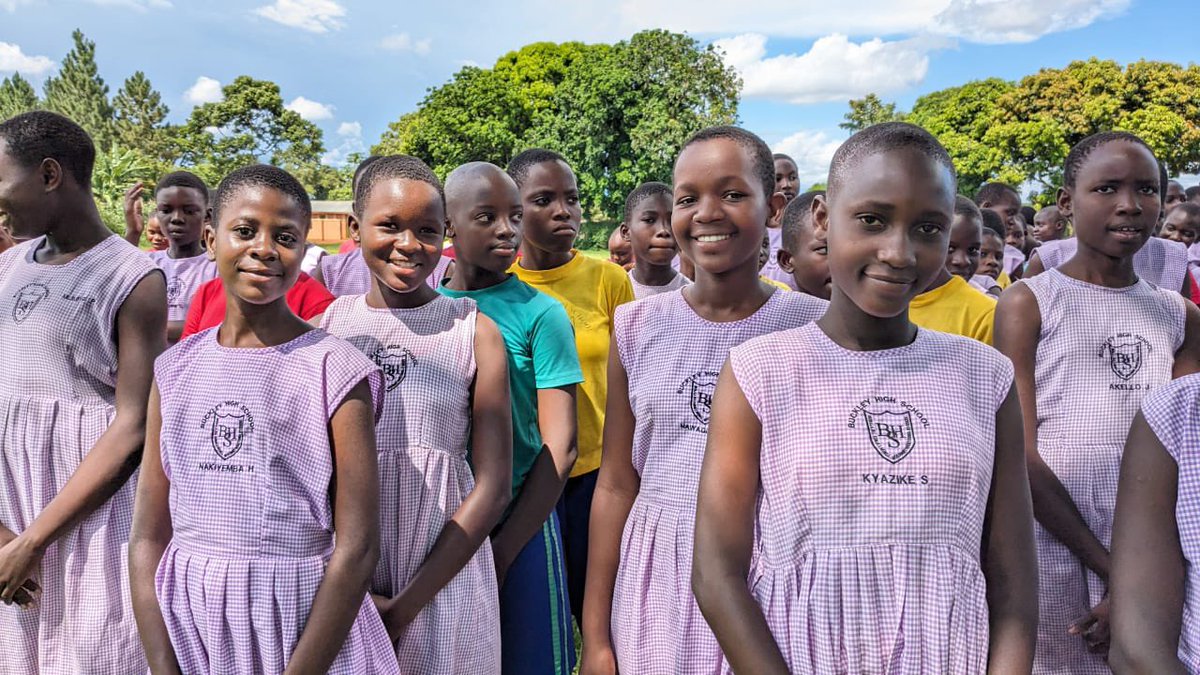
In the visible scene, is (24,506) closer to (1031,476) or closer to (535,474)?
(535,474)

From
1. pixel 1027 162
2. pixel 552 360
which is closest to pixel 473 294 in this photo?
pixel 552 360

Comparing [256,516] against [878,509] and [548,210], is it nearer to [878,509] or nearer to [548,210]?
[878,509]

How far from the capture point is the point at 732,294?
2107 millimetres

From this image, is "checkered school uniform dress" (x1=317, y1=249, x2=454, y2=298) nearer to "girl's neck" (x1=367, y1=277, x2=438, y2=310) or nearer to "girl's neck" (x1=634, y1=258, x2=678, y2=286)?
"girl's neck" (x1=634, y1=258, x2=678, y2=286)

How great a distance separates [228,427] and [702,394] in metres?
1.07

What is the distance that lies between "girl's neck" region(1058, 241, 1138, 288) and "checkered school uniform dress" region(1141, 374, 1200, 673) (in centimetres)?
131

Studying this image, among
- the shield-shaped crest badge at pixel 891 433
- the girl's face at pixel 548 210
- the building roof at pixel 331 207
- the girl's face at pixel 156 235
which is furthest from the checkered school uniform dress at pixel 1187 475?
the building roof at pixel 331 207

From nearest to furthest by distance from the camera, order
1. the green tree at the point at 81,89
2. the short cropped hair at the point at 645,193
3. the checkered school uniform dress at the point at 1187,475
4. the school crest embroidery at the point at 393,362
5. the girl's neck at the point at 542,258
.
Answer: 1. the checkered school uniform dress at the point at 1187,475
2. the school crest embroidery at the point at 393,362
3. the girl's neck at the point at 542,258
4. the short cropped hair at the point at 645,193
5. the green tree at the point at 81,89

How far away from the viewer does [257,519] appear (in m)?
1.87

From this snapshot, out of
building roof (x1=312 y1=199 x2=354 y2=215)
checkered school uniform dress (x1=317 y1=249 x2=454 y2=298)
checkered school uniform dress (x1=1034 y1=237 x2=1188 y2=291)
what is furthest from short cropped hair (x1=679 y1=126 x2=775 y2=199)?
building roof (x1=312 y1=199 x2=354 y2=215)

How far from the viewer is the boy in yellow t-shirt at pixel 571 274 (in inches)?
126

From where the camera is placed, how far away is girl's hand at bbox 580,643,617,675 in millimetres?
2094

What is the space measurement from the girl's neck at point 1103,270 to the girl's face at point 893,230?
1287 millimetres

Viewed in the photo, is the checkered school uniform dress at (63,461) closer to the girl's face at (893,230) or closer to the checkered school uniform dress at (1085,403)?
the girl's face at (893,230)
